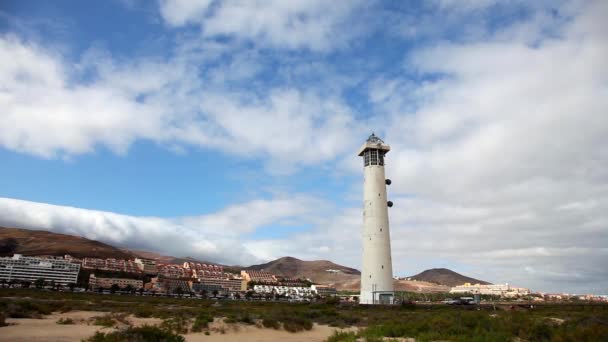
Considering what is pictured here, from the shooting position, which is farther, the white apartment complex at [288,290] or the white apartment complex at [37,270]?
the white apartment complex at [288,290]

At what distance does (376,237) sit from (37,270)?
460ft

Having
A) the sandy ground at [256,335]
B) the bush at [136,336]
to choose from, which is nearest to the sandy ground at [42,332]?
the bush at [136,336]

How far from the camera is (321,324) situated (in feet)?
94.9

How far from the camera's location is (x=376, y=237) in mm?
42344

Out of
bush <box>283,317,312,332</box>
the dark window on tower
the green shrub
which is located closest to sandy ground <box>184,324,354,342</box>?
bush <box>283,317,312,332</box>

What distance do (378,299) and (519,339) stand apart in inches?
1021

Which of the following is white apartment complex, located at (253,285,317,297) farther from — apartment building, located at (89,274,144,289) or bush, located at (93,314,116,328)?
bush, located at (93,314,116,328)

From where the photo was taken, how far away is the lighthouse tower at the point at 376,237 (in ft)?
136

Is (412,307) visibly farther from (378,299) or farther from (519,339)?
(519,339)

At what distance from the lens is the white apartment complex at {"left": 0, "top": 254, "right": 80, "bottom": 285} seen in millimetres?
134125

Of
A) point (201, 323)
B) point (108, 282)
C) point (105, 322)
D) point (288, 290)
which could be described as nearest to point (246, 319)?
point (201, 323)

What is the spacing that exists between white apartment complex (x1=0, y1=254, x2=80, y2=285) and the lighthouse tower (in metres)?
124

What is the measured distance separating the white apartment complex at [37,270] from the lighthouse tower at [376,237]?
124066 millimetres

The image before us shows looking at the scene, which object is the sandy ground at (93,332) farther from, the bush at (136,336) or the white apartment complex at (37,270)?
the white apartment complex at (37,270)
